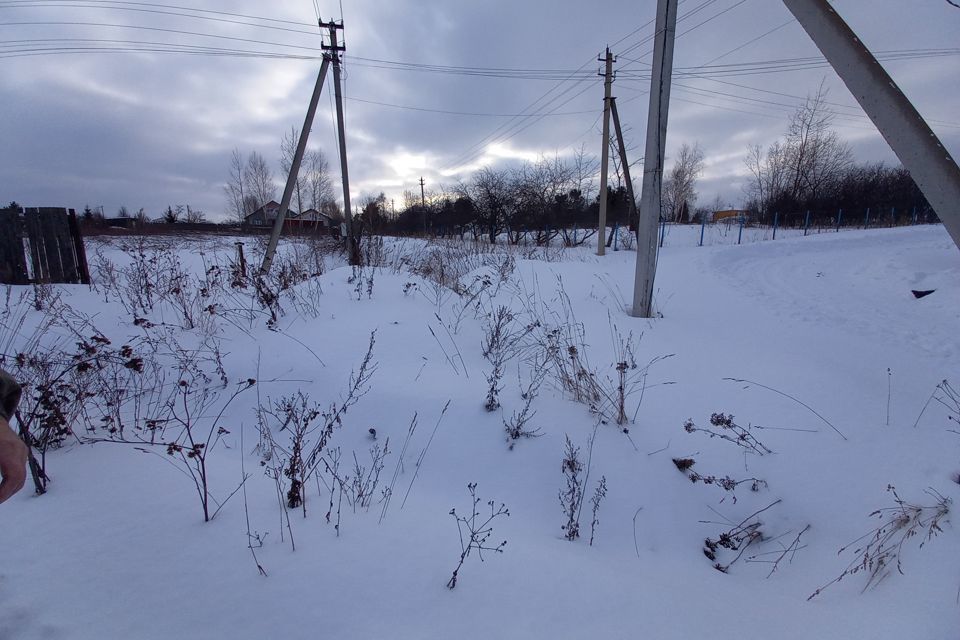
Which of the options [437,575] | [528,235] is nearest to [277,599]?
[437,575]

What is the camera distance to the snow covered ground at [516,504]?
1583mm

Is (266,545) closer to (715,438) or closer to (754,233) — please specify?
(715,438)

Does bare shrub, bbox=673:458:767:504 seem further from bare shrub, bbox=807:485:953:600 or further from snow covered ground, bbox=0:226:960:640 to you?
bare shrub, bbox=807:485:953:600

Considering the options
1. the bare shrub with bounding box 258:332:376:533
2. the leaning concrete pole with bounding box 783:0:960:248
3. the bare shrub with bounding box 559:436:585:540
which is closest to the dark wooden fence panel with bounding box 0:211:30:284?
the bare shrub with bounding box 258:332:376:533

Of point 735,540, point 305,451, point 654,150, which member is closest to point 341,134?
point 654,150

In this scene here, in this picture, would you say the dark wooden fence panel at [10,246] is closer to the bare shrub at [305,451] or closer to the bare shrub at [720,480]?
the bare shrub at [305,451]

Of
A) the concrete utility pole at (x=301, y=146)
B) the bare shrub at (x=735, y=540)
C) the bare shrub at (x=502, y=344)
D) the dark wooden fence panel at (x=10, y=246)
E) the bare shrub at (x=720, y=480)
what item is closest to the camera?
the bare shrub at (x=735, y=540)

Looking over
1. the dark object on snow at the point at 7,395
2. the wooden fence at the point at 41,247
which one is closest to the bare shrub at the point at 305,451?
the dark object on snow at the point at 7,395

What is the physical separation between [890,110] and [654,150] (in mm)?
2717

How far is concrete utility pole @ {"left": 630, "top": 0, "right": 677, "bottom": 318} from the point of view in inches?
188

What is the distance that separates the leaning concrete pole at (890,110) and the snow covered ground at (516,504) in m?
1.57

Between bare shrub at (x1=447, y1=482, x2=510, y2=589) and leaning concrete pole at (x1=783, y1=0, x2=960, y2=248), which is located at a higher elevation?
leaning concrete pole at (x1=783, y1=0, x2=960, y2=248)

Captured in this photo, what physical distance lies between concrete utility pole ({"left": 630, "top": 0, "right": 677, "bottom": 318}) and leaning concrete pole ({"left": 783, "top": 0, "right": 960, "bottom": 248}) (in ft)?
7.42

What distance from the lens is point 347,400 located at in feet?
10.1
